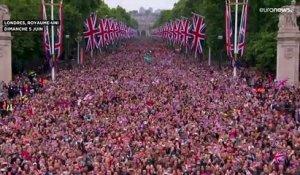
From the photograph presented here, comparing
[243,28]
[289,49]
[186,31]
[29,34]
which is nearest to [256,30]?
[186,31]

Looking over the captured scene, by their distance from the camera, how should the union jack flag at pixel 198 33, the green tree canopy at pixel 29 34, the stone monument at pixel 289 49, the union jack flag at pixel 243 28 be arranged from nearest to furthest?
the stone monument at pixel 289 49, the union jack flag at pixel 243 28, the green tree canopy at pixel 29 34, the union jack flag at pixel 198 33

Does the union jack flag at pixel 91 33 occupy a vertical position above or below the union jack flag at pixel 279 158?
above

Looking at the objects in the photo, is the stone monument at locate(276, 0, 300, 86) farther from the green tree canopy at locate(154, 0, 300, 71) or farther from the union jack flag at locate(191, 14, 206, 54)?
the union jack flag at locate(191, 14, 206, 54)

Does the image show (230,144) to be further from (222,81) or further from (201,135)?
(222,81)

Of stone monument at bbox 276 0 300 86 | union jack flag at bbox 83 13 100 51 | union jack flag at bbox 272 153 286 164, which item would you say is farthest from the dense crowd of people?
union jack flag at bbox 83 13 100 51

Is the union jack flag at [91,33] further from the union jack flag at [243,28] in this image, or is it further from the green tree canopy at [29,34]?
the union jack flag at [243,28]

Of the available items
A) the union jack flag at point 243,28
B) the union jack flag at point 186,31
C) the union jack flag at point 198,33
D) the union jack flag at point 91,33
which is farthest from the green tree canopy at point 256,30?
the union jack flag at point 91,33

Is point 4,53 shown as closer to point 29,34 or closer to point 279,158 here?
point 29,34
